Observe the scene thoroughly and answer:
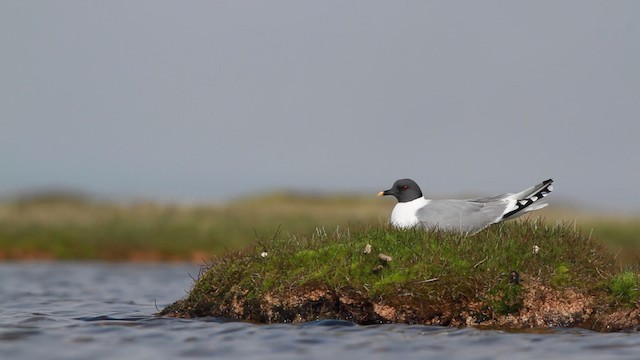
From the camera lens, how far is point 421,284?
1544 cm

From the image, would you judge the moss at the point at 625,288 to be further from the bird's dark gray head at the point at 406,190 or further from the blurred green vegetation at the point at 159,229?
the blurred green vegetation at the point at 159,229

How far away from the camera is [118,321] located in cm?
1688

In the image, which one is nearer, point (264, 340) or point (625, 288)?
point (264, 340)

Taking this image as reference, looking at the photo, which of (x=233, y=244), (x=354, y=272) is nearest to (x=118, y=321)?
(x=354, y=272)

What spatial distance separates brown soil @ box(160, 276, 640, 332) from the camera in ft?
50.4

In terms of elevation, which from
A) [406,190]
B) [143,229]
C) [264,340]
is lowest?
[264,340]

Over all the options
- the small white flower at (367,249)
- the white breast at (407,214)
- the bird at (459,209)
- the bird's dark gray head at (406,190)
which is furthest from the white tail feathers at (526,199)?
the small white flower at (367,249)

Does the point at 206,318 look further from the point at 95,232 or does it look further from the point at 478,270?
the point at 95,232

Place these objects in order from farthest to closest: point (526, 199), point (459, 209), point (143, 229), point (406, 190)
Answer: point (143, 229)
point (406, 190)
point (526, 199)
point (459, 209)

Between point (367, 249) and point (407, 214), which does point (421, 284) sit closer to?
point (367, 249)

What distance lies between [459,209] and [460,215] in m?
0.19

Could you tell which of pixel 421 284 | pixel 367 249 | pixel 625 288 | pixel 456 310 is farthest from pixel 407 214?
pixel 625 288

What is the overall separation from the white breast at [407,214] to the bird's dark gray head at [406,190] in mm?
138

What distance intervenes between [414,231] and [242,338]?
13.5ft
